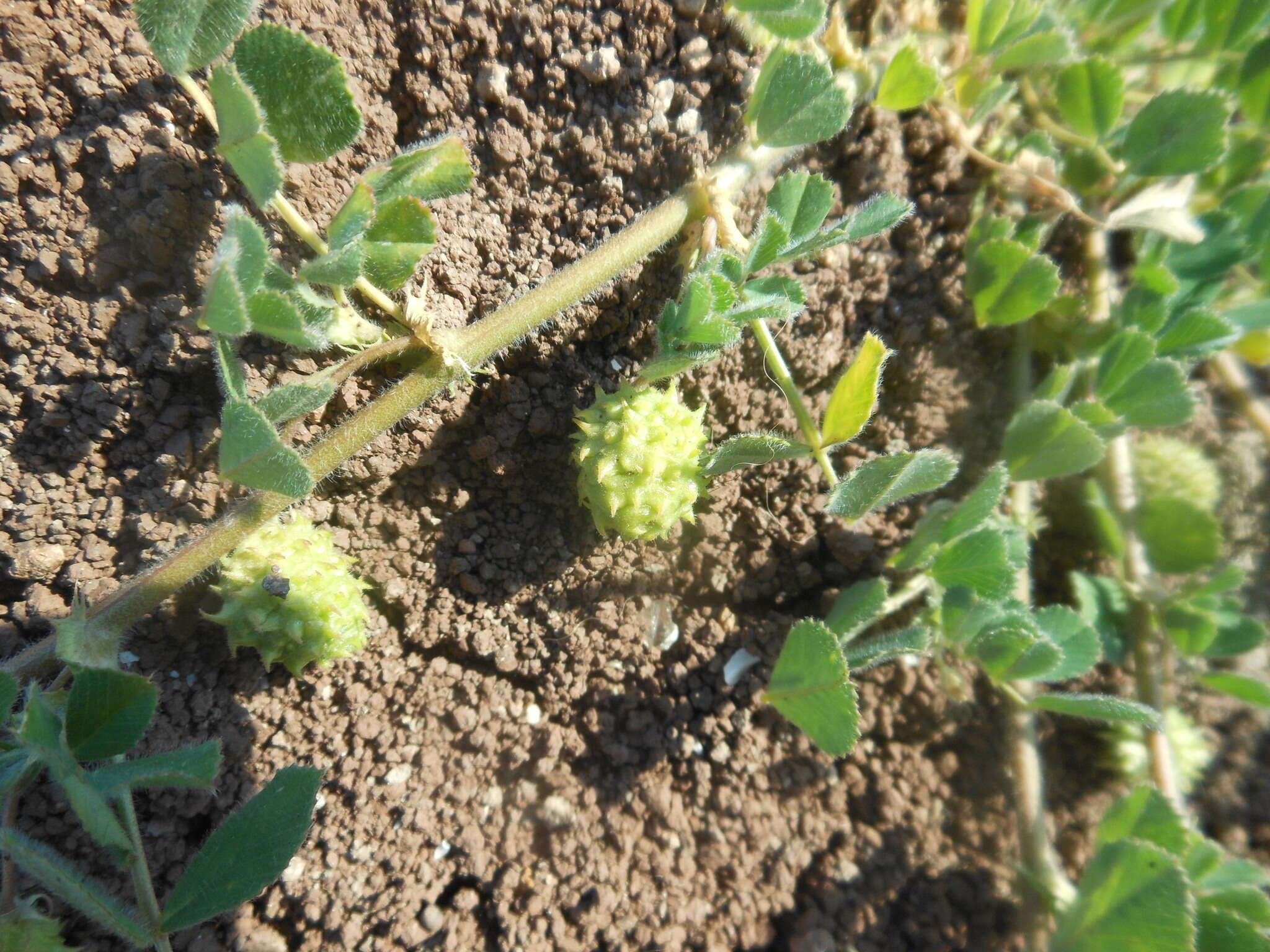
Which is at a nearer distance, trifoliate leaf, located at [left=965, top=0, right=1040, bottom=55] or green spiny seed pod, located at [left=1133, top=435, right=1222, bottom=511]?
trifoliate leaf, located at [left=965, top=0, right=1040, bottom=55]

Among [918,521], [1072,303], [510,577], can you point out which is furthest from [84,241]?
[1072,303]

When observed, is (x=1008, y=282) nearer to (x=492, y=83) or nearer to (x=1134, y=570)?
(x=1134, y=570)

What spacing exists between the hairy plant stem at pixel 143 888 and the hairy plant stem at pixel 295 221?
3.19 feet

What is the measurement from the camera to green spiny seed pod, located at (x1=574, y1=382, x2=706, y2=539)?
58.7 inches

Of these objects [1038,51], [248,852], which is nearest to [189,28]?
[248,852]

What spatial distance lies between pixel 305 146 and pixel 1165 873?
2.14 m

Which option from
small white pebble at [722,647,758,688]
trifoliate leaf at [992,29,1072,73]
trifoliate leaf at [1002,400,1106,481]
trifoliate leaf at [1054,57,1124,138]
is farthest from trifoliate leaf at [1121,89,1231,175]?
small white pebble at [722,647,758,688]

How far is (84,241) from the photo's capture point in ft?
4.81

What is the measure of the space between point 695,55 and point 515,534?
1176 millimetres

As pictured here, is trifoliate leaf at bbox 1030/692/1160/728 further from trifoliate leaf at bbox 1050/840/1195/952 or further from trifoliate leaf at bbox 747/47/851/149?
trifoliate leaf at bbox 747/47/851/149

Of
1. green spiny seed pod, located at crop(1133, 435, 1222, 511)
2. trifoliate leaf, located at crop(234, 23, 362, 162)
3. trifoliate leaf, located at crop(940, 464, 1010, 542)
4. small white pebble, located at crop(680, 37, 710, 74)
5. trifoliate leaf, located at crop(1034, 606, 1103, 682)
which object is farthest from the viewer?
green spiny seed pod, located at crop(1133, 435, 1222, 511)

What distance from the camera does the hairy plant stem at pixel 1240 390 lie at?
8.30 ft

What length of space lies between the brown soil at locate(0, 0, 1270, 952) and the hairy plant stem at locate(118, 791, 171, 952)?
0.18m

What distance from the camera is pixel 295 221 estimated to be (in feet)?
4.63
